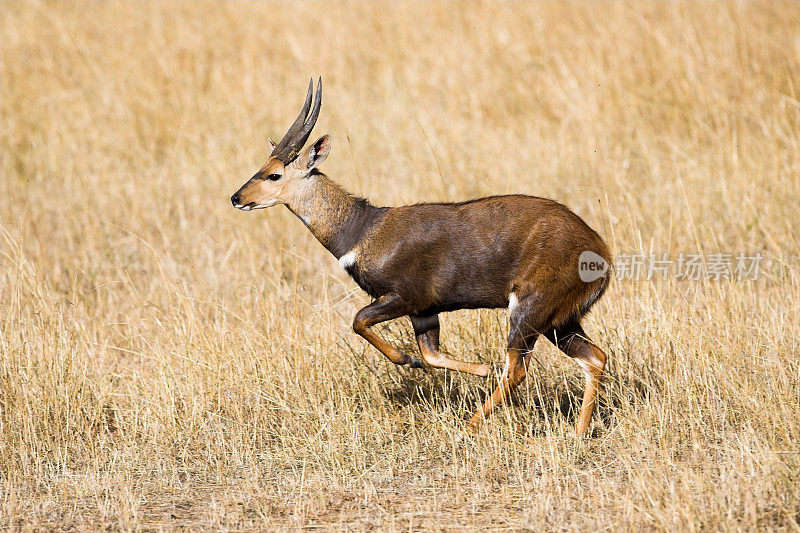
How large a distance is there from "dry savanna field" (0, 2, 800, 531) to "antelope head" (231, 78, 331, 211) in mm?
1235

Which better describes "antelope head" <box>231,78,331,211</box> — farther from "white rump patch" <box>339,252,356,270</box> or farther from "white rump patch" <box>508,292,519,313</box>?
"white rump patch" <box>508,292,519,313</box>

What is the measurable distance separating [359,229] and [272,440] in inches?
63.7

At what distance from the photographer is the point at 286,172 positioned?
6.19 m

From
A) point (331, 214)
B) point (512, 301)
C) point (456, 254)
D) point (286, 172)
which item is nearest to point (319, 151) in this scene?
point (286, 172)

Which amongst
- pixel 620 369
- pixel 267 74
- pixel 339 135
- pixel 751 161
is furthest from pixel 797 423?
pixel 267 74

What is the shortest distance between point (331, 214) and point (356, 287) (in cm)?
219

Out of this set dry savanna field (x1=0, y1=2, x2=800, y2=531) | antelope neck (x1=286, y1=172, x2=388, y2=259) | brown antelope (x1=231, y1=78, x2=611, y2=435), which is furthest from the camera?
antelope neck (x1=286, y1=172, x2=388, y2=259)

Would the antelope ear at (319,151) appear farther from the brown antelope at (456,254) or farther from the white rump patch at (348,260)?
the white rump patch at (348,260)

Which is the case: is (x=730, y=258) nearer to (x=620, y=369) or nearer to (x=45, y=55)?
(x=620, y=369)

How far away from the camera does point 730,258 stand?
30.2 feet

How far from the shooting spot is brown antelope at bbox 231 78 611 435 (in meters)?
5.88

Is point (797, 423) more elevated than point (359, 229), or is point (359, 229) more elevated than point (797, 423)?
point (359, 229)

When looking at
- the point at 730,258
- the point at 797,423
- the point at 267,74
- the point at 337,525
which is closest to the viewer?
the point at 337,525

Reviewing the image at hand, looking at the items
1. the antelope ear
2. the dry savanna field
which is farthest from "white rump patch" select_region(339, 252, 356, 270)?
the dry savanna field
